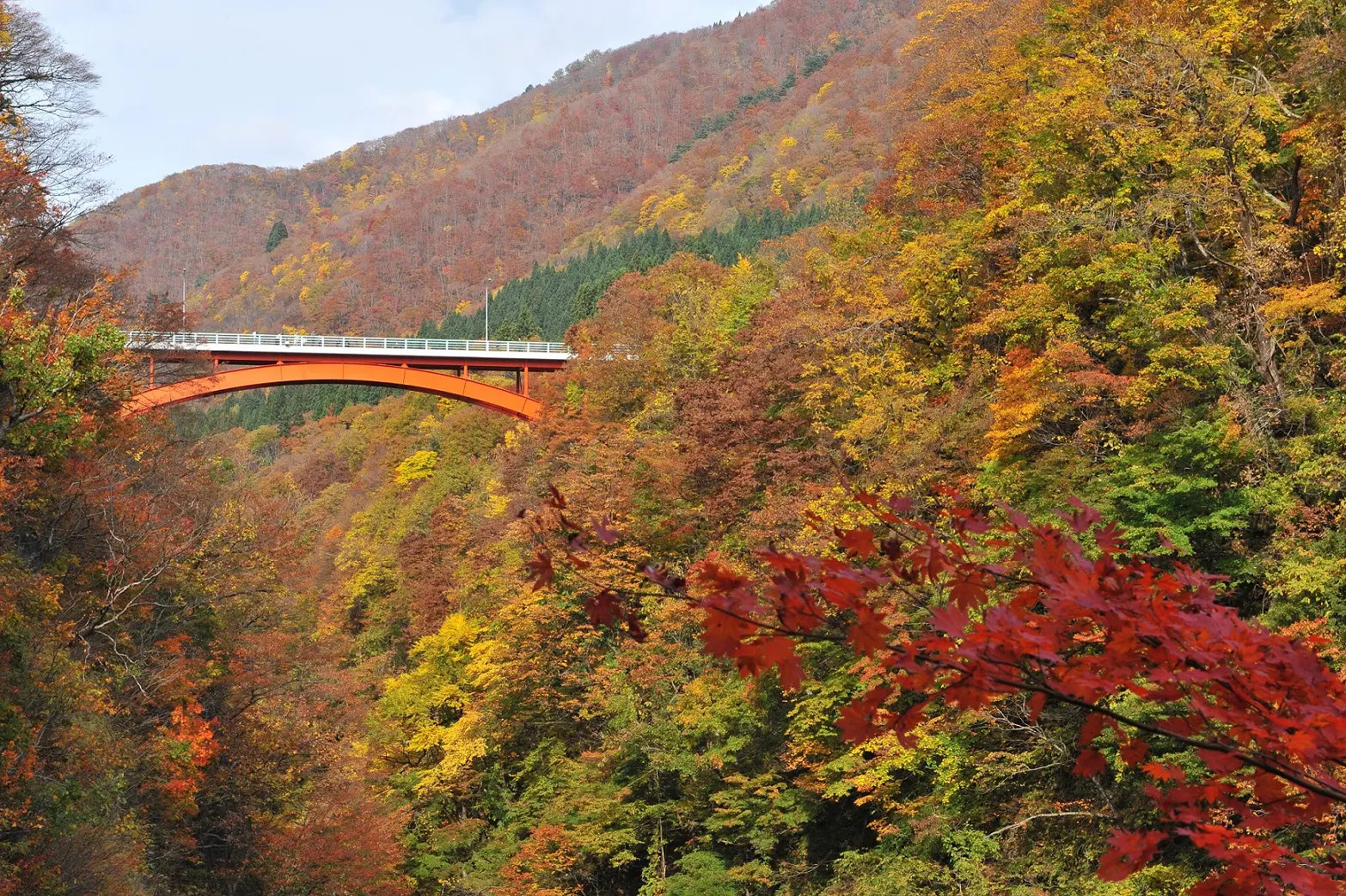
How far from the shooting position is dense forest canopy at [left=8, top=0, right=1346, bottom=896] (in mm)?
3041

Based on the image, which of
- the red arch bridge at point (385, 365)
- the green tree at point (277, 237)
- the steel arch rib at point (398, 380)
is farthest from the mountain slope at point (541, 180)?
the steel arch rib at point (398, 380)

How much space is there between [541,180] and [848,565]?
12842 cm

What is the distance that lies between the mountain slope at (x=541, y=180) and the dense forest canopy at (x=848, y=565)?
141 ft

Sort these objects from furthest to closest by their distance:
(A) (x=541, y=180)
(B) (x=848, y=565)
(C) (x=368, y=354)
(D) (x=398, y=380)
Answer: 1. (A) (x=541, y=180)
2. (D) (x=398, y=380)
3. (C) (x=368, y=354)
4. (B) (x=848, y=565)

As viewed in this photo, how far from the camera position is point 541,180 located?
126m

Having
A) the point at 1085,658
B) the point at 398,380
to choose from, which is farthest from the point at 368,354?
the point at 1085,658

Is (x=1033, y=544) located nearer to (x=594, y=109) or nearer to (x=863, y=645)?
(x=863, y=645)

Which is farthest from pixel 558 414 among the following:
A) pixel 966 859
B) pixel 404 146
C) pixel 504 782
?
pixel 404 146

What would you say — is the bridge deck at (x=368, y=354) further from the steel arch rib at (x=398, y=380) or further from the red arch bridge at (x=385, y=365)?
the steel arch rib at (x=398, y=380)

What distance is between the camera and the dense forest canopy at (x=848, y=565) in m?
3.04

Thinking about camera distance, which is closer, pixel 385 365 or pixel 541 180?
pixel 385 365

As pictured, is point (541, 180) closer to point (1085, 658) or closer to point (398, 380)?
point (398, 380)

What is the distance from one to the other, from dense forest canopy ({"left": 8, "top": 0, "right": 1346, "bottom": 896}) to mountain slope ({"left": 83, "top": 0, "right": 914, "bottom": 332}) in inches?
1688

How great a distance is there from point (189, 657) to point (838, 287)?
14.4 m
